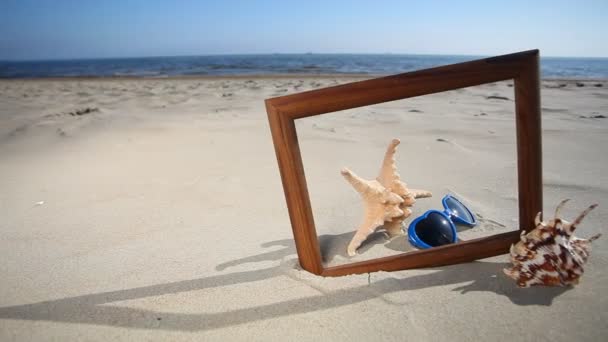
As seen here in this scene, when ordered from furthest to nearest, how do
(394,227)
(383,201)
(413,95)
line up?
1. (394,227)
2. (383,201)
3. (413,95)

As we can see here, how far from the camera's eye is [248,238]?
161 cm

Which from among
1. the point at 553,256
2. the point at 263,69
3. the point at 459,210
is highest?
the point at 263,69

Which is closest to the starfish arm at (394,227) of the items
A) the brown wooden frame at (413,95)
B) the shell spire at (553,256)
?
the brown wooden frame at (413,95)

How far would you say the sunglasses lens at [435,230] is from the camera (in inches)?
53.2

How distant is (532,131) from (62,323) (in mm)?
1587

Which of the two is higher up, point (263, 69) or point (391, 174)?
point (263, 69)

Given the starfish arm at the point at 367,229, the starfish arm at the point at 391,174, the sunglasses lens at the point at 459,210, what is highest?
the starfish arm at the point at 391,174

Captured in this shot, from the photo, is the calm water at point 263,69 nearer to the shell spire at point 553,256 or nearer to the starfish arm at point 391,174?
the starfish arm at point 391,174

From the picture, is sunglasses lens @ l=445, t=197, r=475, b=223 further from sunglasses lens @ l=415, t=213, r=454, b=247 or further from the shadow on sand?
the shadow on sand

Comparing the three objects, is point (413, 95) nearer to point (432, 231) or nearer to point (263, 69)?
point (432, 231)

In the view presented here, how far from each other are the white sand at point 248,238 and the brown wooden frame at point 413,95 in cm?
7

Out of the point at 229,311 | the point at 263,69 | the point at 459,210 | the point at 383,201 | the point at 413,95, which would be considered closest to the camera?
the point at 413,95

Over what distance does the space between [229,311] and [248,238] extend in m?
0.53

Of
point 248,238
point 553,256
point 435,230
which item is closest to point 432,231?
point 435,230
